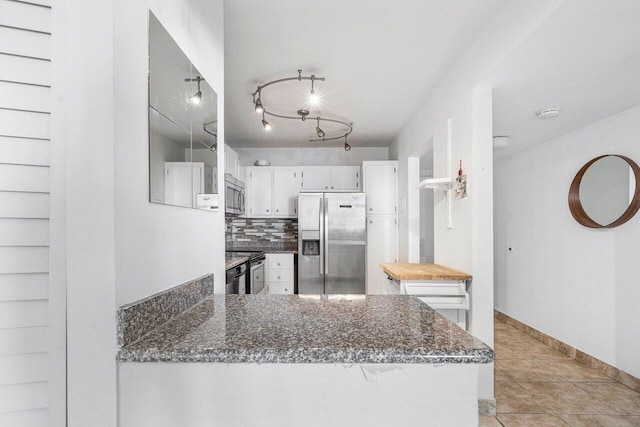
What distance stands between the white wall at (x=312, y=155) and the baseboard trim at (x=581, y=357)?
2.99 metres

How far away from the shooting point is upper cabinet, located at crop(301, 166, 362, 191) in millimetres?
5066

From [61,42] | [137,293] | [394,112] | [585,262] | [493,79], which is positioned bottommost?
[585,262]

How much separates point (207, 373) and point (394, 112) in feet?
11.4

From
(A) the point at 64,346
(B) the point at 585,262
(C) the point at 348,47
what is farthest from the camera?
(B) the point at 585,262

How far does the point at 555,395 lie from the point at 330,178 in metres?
3.58

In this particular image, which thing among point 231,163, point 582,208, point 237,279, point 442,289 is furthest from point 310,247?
point 582,208

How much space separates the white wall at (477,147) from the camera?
72.1 inches

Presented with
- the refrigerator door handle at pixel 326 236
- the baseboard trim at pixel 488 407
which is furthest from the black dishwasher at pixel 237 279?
the baseboard trim at pixel 488 407

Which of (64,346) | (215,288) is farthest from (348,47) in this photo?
(64,346)

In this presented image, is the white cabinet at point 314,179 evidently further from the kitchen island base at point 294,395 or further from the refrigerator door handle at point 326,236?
the kitchen island base at point 294,395

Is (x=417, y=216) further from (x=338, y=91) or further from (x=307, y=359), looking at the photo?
(x=307, y=359)

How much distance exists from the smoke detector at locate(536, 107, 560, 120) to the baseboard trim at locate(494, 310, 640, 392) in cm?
213

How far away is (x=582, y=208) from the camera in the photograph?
3.08 metres

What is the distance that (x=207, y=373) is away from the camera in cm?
85
